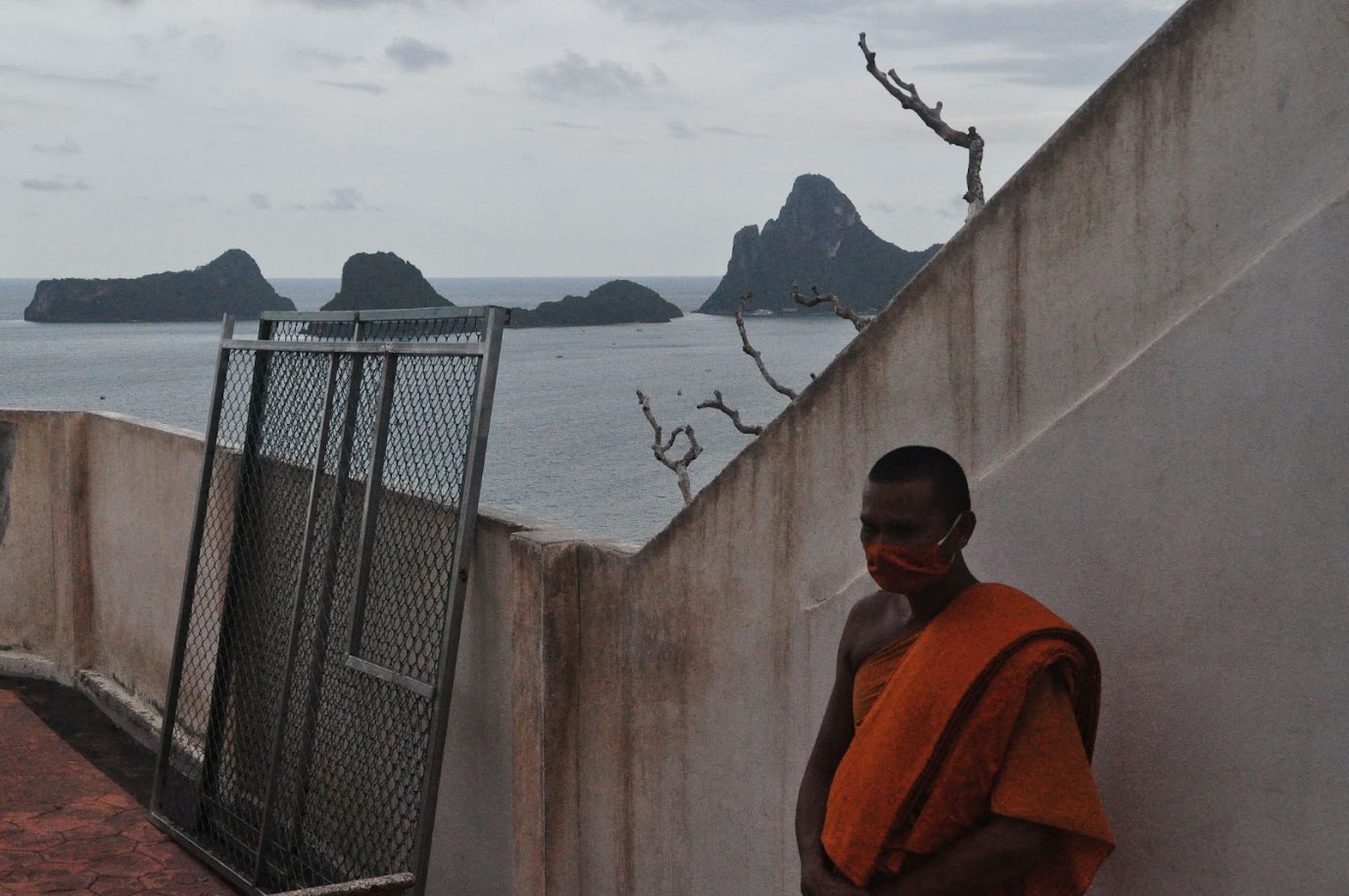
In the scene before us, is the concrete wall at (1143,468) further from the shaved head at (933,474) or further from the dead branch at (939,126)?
the dead branch at (939,126)

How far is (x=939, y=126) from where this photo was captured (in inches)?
299

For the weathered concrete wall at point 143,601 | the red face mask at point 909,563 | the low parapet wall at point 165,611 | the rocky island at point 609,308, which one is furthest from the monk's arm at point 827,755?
the rocky island at point 609,308

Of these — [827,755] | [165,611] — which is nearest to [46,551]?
[165,611]

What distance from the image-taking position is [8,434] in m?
7.76

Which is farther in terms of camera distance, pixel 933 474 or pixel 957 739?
pixel 933 474

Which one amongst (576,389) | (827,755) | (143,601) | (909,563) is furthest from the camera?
(576,389)

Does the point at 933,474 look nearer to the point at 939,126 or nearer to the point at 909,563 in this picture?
the point at 909,563

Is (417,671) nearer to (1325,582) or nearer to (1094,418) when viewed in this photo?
(1094,418)

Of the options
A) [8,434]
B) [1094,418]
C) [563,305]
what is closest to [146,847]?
[8,434]

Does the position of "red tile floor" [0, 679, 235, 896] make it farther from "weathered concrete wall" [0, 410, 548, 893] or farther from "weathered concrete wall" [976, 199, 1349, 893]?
"weathered concrete wall" [976, 199, 1349, 893]

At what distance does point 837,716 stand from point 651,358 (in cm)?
9180

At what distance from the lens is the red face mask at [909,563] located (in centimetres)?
207

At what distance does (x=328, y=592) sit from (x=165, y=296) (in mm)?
139107

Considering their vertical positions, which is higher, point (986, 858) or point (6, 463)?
point (986, 858)
